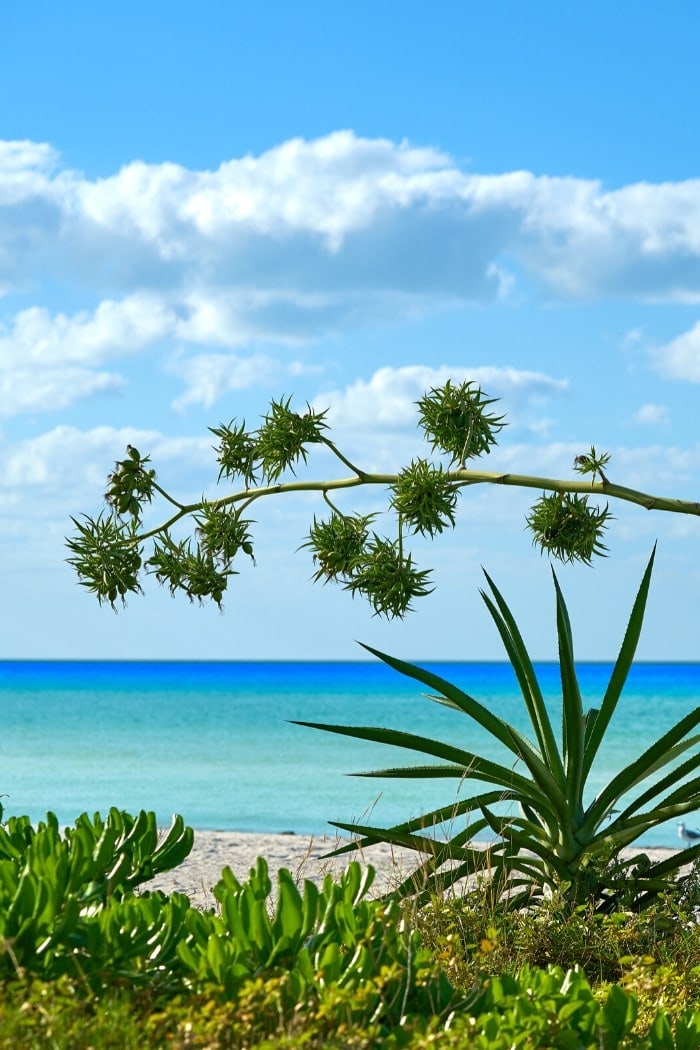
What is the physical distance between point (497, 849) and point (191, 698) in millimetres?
44240

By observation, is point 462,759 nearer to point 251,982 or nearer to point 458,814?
point 458,814

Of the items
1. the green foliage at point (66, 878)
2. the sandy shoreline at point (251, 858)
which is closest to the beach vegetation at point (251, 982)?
the green foliage at point (66, 878)

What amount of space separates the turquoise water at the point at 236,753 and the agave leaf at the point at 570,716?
0.93 metres

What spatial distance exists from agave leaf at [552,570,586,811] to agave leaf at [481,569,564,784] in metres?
0.06

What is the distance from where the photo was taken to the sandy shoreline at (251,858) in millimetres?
8227

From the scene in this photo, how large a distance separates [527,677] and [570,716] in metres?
0.27

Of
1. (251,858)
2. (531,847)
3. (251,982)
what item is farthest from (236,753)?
(251,982)

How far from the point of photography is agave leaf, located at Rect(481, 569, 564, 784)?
5.03 metres

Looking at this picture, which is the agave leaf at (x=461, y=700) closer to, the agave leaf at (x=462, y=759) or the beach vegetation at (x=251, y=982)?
the agave leaf at (x=462, y=759)

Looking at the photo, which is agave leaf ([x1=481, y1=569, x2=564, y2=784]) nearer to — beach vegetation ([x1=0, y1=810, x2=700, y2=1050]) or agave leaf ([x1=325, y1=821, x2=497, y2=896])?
agave leaf ([x1=325, y1=821, x2=497, y2=896])

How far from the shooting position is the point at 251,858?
9680 mm

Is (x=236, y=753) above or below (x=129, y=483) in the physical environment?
below

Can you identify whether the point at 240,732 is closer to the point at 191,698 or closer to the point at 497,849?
the point at 191,698

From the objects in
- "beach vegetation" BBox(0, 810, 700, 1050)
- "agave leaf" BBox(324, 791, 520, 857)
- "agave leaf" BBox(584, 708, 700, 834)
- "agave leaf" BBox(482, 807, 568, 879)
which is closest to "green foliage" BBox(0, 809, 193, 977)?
"beach vegetation" BBox(0, 810, 700, 1050)
